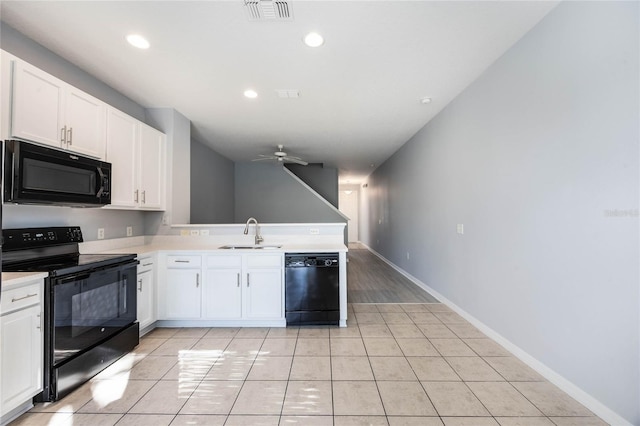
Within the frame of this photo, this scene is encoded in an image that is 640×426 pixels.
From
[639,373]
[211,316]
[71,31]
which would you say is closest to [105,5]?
[71,31]

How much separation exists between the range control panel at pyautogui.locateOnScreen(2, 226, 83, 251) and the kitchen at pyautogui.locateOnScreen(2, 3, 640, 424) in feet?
0.33

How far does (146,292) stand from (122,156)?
139 cm

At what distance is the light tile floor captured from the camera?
1.67 m

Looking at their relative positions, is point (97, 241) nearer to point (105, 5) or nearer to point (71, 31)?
point (71, 31)

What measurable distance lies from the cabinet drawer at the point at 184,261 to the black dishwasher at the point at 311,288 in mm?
954

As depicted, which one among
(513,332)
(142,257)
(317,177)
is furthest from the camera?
(317,177)

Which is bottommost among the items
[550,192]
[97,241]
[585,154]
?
[97,241]

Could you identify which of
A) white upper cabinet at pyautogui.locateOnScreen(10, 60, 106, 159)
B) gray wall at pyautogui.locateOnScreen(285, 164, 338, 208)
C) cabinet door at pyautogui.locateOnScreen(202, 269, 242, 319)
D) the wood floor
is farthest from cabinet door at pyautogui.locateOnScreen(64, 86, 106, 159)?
gray wall at pyautogui.locateOnScreen(285, 164, 338, 208)

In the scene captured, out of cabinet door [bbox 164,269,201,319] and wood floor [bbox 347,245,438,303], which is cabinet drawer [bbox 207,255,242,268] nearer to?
cabinet door [bbox 164,269,201,319]

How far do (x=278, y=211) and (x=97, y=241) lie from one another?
15.9 feet

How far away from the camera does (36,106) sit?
1.95 meters

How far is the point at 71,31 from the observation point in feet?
7.02

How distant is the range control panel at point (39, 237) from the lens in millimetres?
1928

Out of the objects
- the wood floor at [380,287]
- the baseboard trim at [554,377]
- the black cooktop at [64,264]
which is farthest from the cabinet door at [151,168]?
the baseboard trim at [554,377]
